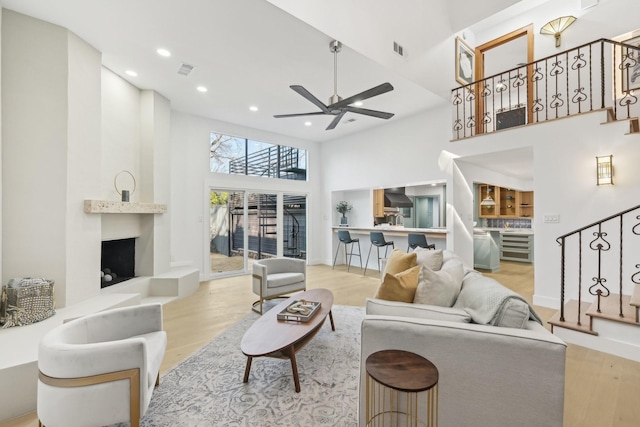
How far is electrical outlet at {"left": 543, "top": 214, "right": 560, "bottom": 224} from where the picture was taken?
3977 millimetres

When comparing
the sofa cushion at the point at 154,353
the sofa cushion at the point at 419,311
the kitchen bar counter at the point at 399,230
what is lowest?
the sofa cushion at the point at 154,353

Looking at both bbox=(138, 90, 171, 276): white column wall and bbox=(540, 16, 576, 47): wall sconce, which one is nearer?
bbox=(540, 16, 576, 47): wall sconce

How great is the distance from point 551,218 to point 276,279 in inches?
158

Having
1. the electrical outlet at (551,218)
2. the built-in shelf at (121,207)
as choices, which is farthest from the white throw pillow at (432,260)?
the built-in shelf at (121,207)

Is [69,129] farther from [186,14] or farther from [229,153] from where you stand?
[229,153]

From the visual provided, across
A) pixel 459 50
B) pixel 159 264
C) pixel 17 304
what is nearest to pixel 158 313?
pixel 17 304

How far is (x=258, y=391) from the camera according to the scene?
217cm

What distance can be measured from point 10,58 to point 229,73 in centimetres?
228

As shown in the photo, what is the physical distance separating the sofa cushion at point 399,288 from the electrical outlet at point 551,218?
3.04m

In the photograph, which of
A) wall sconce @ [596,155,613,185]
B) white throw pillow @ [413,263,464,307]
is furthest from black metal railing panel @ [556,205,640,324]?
white throw pillow @ [413,263,464,307]

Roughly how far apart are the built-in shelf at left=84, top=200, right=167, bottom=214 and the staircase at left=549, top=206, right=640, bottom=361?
538 centimetres

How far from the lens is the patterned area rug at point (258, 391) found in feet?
6.17

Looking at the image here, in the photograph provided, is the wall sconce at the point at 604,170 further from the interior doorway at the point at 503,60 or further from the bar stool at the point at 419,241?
the bar stool at the point at 419,241

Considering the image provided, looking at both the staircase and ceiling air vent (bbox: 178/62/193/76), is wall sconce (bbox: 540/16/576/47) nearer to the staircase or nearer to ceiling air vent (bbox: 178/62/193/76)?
the staircase
